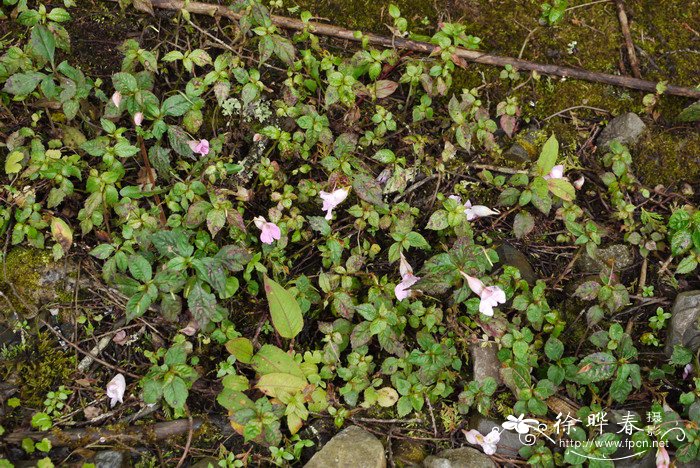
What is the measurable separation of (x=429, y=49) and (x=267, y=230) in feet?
5.02

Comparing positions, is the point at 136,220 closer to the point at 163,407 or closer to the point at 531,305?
the point at 163,407

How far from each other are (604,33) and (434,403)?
2.59 metres

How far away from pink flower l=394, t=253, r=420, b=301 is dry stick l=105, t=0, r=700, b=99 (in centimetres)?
133

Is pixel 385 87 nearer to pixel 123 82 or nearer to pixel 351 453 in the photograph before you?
pixel 123 82

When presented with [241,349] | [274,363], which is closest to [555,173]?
[274,363]

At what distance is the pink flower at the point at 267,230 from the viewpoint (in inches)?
123

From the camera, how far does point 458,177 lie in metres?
3.51

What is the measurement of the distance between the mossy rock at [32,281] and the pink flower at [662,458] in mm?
3148

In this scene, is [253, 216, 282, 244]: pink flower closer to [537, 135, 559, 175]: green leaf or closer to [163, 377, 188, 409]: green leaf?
[163, 377, 188, 409]: green leaf

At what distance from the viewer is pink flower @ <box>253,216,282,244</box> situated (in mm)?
3123

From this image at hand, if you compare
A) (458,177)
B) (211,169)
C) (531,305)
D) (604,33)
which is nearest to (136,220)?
(211,169)

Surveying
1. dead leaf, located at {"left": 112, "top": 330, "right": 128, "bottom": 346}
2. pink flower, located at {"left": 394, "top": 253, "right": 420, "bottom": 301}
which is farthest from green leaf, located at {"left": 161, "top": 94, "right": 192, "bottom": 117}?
pink flower, located at {"left": 394, "top": 253, "right": 420, "bottom": 301}

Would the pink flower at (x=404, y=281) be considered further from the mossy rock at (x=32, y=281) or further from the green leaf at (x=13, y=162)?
the green leaf at (x=13, y=162)

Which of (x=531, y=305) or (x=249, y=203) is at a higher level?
(x=249, y=203)
